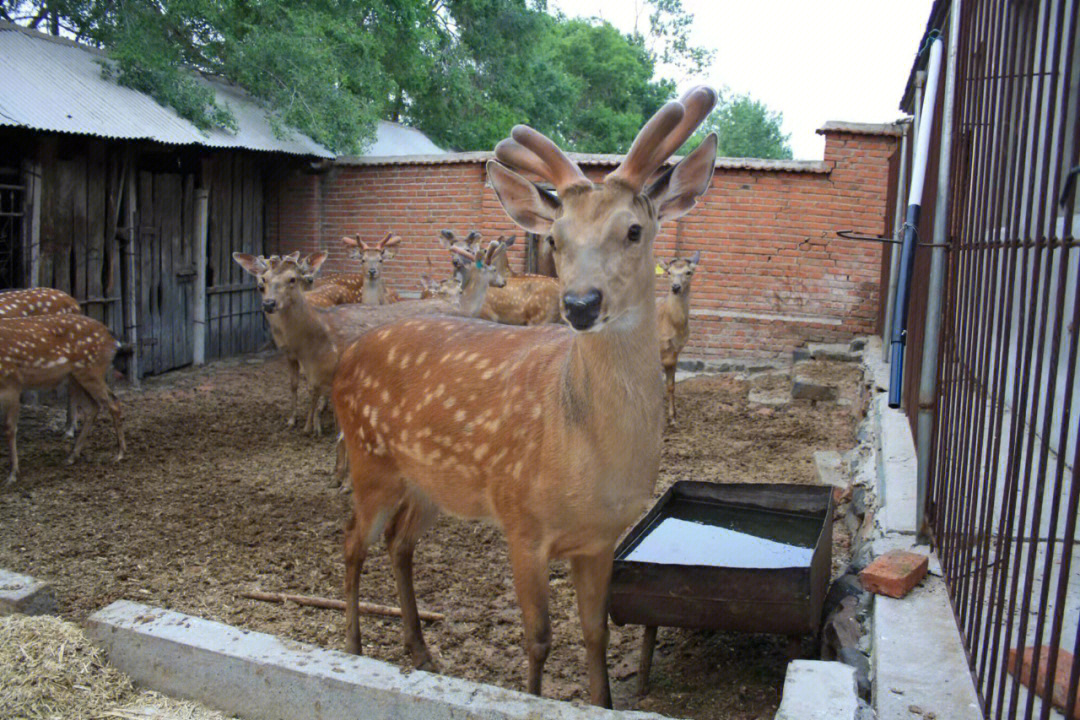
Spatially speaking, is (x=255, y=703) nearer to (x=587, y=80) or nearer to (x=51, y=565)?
(x=51, y=565)

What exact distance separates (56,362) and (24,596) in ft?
12.7

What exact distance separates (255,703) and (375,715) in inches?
18.7

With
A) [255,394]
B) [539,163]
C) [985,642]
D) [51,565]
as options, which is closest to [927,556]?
[985,642]

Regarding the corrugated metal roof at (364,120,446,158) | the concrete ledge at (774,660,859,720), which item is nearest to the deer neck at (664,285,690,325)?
the concrete ledge at (774,660,859,720)

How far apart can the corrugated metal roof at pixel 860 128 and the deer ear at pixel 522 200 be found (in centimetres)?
885

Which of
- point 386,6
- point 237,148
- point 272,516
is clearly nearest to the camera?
point 272,516

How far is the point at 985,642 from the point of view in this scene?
2.61m

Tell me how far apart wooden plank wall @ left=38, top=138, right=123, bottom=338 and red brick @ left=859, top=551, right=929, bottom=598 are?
8.89m

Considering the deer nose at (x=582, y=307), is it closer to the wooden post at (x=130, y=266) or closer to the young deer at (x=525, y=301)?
the young deer at (x=525, y=301)

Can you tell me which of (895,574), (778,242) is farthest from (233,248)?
(895,574)

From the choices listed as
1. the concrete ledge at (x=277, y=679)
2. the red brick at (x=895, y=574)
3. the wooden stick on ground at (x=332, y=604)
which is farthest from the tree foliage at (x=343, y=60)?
the red brick at (x=895, y=574)

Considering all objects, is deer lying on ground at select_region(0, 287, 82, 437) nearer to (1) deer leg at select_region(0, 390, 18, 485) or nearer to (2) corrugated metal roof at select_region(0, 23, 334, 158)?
(1) deer leg at select_region(0, 390, 18, 485)

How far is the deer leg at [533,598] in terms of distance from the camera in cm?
327

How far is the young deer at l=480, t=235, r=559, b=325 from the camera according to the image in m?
11.1
